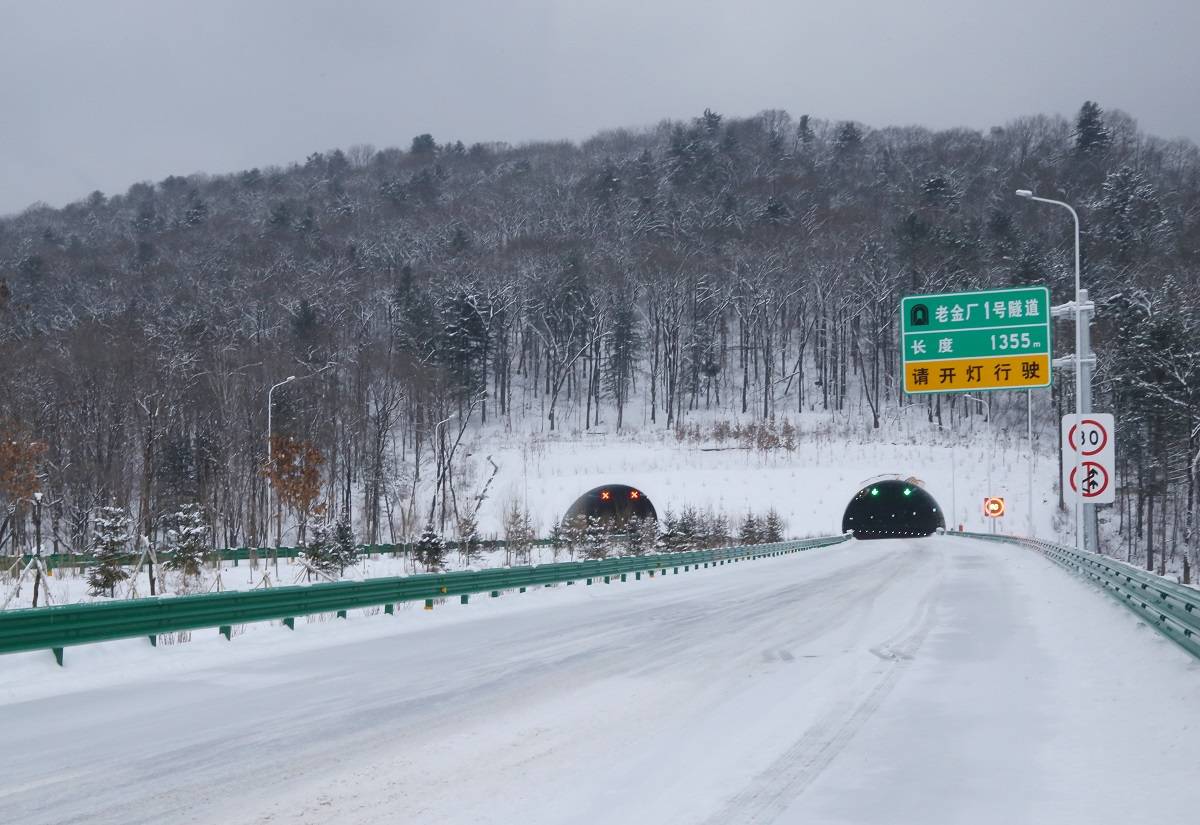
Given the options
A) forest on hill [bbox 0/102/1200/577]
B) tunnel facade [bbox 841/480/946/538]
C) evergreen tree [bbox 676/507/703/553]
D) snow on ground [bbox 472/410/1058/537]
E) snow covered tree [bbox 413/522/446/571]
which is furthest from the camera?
tunnel facade [bbox 841/480/946/538]

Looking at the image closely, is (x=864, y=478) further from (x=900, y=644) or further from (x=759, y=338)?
(x=900, y=644)

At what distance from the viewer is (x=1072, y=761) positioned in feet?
25.0

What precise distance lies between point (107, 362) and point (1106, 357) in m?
66.2

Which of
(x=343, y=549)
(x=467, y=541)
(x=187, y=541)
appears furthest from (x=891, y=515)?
(x=187, y=541)

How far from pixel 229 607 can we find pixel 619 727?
8842 millimetres

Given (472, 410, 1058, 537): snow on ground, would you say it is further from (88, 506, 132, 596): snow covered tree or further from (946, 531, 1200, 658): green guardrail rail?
(946, 531, 1200, 658): green guardrail rail

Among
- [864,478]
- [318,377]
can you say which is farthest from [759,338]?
[318,377]

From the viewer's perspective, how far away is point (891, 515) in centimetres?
9438

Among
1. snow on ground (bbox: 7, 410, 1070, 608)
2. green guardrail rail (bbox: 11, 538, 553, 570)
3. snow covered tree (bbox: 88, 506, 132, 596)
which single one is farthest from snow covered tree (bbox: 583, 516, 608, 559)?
snow covered tree (bbox: 88, 506, 132, 596)

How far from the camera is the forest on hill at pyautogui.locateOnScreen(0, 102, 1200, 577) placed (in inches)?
2477

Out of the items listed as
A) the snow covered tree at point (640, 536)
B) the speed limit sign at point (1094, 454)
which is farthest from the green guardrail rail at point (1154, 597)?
the snow covered tree at point (640, 536)

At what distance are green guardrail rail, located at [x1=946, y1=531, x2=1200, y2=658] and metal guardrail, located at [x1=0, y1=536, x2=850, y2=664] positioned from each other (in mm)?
12888

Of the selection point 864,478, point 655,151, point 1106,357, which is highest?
point 655,151

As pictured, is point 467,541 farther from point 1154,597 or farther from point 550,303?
point 550,303
